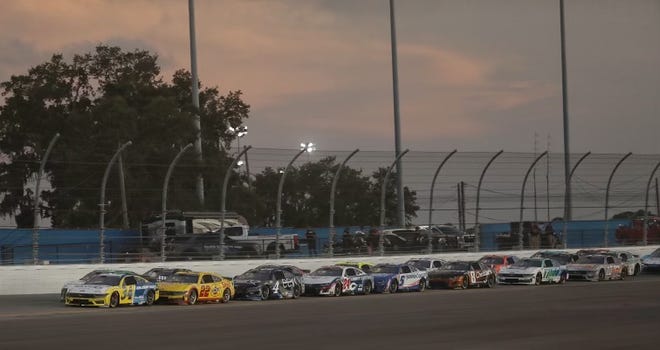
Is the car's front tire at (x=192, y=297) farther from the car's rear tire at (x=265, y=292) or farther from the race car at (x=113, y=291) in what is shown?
the car's rear tire at (x=265, y=292)

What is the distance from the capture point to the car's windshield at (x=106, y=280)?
101ft

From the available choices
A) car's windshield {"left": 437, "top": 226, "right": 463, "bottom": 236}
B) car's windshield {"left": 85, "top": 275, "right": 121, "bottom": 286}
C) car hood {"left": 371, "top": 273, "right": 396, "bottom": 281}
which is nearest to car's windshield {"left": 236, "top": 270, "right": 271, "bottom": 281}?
car hood {"left": 371, "top": 273, "right": 396, "bottom": 281}

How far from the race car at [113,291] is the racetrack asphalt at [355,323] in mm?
411

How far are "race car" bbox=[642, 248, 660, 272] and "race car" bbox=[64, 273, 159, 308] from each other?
2641 centimetres

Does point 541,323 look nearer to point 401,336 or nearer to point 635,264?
point 401,336

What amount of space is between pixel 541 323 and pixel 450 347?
18.1 ft

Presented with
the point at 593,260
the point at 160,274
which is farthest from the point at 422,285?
the point at 160,274

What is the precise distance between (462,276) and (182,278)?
11.9m

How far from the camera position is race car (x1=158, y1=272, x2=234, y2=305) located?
32.5 meters

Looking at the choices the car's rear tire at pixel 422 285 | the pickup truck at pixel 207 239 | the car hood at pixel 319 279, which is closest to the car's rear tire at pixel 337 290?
the car hood at pixel 319 279

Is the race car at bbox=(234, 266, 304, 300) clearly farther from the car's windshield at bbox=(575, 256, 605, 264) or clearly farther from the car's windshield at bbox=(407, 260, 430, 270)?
the car's windshield at bbox=(575, 256, 605, 264)

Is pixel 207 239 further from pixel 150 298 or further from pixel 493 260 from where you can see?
pixel 493 260

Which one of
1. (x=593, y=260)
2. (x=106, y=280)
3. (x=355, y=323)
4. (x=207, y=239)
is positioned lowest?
(x=355, y=323)

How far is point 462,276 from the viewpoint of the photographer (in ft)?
132
